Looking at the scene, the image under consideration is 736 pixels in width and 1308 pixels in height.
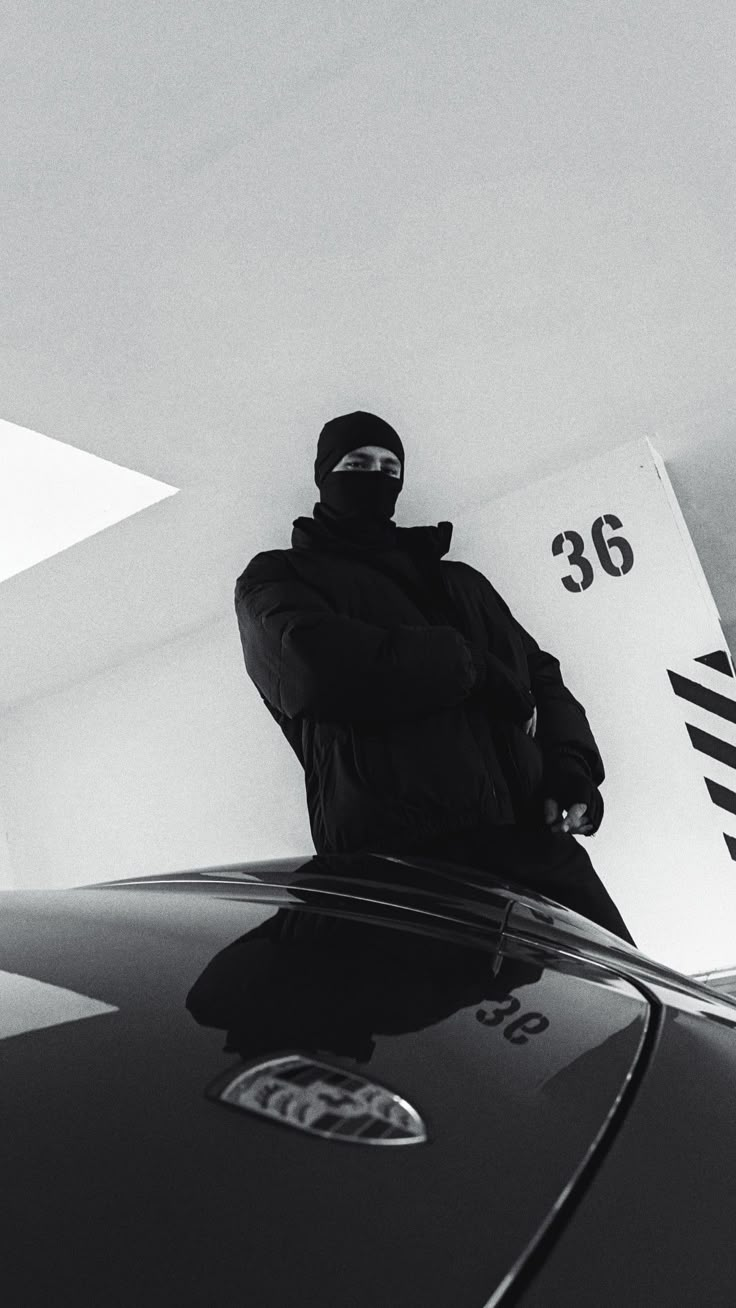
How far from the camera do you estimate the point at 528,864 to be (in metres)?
1.38

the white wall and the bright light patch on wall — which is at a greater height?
the bright light patch on wall

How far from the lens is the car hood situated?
0.89ft

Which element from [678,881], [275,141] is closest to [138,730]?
[678,881]

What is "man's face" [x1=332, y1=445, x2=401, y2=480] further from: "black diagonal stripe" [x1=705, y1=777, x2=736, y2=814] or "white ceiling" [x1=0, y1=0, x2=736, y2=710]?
"black diagonal stripe" [x1=705, y1=777, x2=736, y2=814]

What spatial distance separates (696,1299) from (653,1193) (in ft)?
0.13

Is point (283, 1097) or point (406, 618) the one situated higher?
point (406, 618)

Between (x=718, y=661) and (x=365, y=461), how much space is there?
2.16 m

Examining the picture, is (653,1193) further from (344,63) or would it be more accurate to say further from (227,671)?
(227,671)

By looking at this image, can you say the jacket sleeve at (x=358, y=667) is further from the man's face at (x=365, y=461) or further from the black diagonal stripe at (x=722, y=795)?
the black diagonal stripe at (x=722, y=795)

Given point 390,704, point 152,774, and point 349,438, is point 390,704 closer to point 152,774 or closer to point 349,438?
point 349,438

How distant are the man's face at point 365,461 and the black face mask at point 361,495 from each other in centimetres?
1

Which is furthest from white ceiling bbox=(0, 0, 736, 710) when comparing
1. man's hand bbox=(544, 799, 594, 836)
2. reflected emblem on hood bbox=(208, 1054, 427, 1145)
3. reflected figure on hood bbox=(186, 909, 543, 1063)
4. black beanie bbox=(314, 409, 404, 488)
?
reflected emblem on hood bbox=(208, 1054, 427, 1145)

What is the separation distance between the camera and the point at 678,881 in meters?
3.48

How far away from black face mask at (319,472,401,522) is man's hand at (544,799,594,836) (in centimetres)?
64
